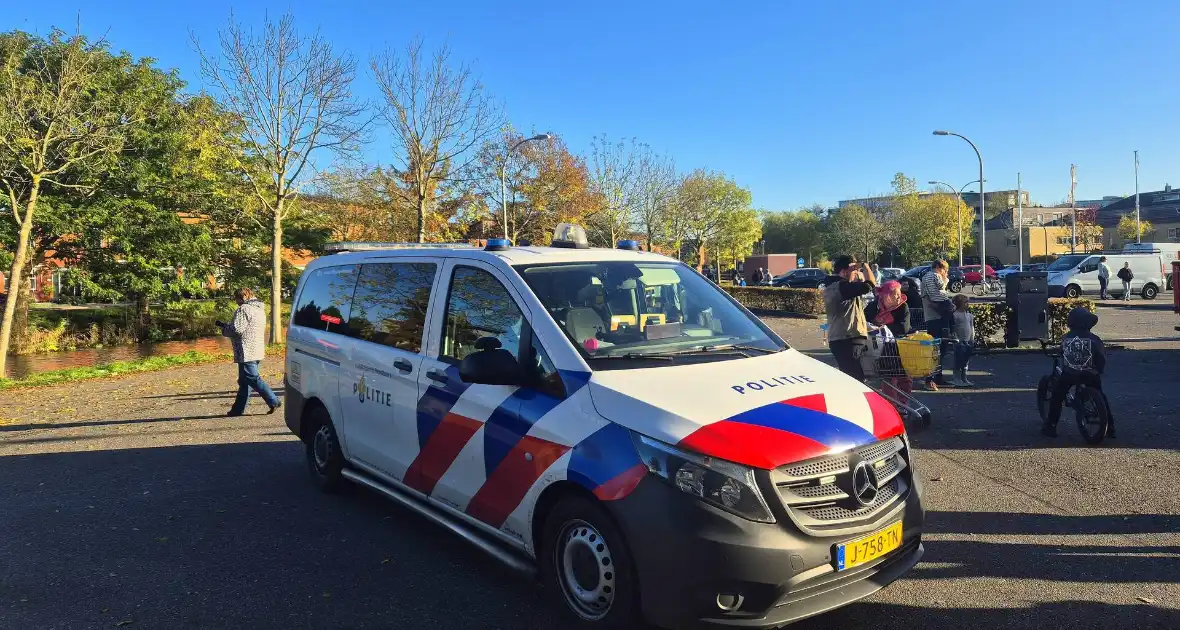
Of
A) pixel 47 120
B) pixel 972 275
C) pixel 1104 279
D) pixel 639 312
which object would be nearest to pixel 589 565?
pixel 639 312

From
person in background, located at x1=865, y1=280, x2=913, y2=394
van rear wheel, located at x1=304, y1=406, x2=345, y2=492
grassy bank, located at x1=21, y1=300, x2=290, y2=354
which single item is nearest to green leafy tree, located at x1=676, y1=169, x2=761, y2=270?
grassy bank, located at x1=21, y1=300, x2=290, y2=354

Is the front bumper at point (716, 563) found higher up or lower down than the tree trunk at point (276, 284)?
lower down

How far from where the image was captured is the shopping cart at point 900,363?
7266mm

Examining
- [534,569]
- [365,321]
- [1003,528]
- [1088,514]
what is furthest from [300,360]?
[1088,514]

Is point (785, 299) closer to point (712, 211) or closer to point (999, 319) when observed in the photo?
point (999, 319)

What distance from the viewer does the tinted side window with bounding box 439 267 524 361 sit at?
389 cm

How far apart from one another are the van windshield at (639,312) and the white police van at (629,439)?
0.01 meters

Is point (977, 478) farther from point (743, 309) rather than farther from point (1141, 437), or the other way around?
point (743, 309)

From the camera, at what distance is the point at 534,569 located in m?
3.57

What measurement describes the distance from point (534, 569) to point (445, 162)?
22.0m

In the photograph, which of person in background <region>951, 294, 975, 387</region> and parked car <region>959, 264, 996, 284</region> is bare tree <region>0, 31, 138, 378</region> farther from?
parked car <region>959, 264, 996, 284</region>

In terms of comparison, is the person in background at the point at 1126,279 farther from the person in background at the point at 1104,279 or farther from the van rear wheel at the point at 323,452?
the van rear wheel at the point at 323,452

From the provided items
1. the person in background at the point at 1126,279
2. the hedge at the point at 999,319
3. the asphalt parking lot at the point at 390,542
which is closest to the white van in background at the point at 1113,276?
the person in background at the point at 1126,279

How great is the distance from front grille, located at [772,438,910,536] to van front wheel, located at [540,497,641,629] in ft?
2.35
